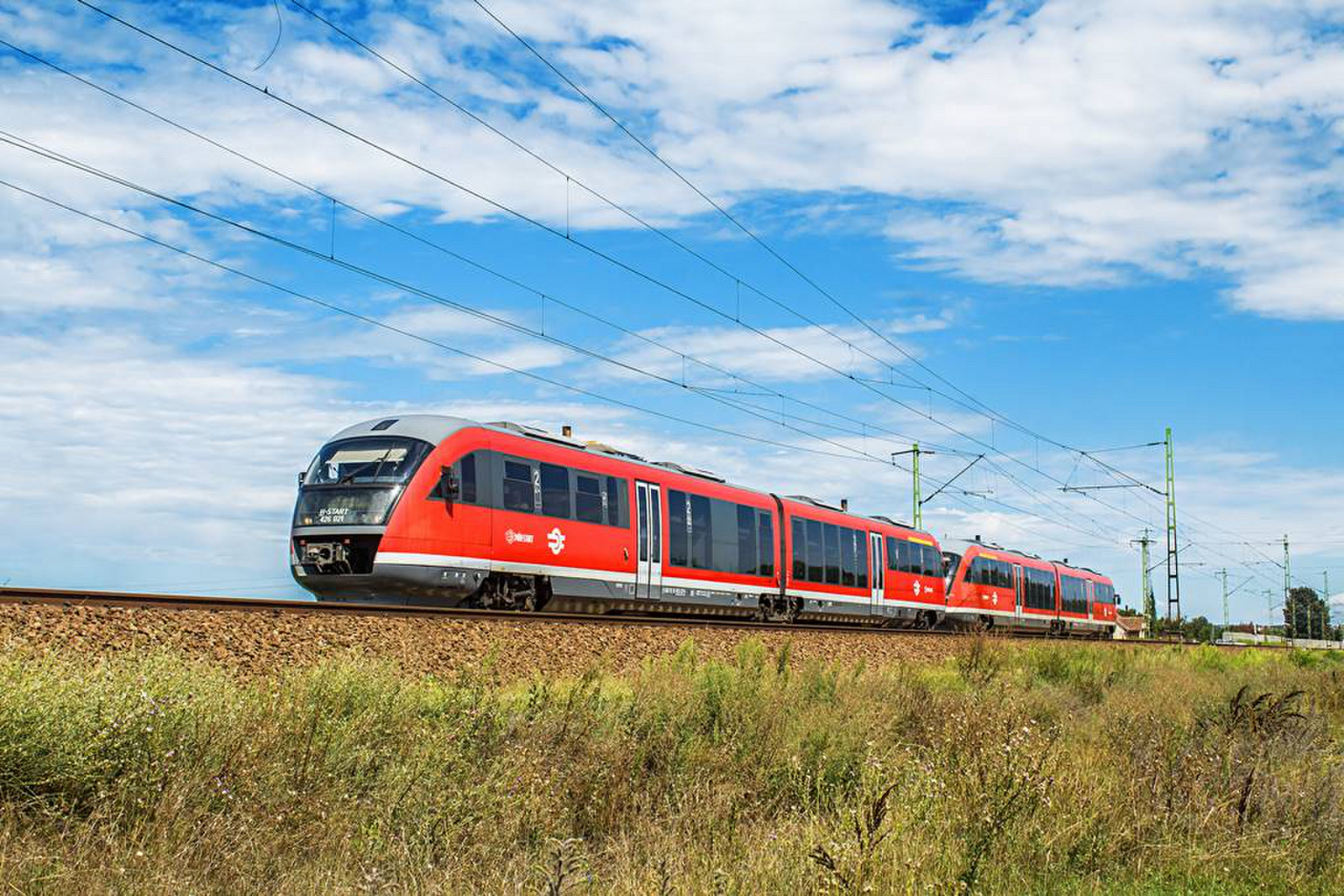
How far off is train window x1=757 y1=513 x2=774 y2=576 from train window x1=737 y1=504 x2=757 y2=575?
9.0 inches

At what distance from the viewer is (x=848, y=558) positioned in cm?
3359

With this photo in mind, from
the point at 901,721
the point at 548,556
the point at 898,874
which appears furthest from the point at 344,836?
the point at 548,556

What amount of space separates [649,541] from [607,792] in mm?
14875

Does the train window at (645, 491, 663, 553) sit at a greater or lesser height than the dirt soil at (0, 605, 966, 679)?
greater

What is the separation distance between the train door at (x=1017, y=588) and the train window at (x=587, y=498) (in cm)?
2761

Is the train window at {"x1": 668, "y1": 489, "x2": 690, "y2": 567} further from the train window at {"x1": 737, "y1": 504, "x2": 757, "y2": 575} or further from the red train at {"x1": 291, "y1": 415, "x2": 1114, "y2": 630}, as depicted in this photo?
the train window at {"x1": 737, "y1": 504, "x2": 757, "y2": 575}

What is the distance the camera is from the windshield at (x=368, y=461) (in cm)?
1889

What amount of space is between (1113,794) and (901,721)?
3.40m

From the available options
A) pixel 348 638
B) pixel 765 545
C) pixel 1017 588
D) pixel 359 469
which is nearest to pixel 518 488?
pixel 359 469

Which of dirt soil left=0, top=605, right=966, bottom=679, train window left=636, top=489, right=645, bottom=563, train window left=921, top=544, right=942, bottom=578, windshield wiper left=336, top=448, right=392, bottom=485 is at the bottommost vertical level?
dirt soil left=0, top=605, right=966, bottom=679

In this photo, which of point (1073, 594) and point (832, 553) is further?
point (1073, 594)

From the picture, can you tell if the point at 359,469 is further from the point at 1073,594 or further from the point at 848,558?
the point at 1073,594

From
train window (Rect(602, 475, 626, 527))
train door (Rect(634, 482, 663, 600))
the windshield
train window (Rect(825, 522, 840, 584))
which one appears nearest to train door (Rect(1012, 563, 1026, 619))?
train window (Rect(825, 522, 840, 584))

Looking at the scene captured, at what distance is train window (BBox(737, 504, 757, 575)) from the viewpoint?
27.8m
